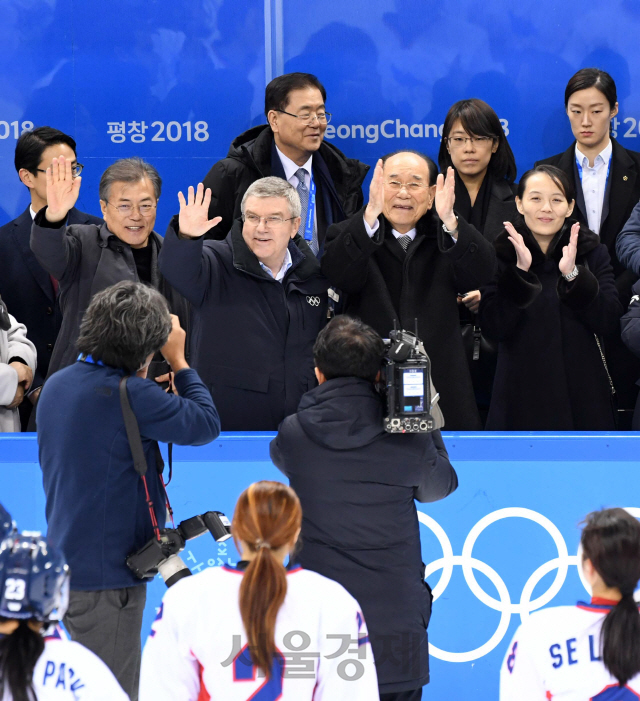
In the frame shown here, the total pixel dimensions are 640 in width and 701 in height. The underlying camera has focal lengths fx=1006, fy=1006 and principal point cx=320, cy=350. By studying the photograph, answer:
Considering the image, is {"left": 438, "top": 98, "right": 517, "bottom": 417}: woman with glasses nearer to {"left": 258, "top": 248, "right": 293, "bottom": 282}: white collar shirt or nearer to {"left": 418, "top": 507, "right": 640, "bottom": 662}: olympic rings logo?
{"left": 258, "top": 248, "right": 293, "bottom": 282}: white collar shirt

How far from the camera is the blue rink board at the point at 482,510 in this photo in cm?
393

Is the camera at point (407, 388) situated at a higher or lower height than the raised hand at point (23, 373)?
lower

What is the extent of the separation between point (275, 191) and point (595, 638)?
2.66 metres

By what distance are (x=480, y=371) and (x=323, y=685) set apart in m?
3.04

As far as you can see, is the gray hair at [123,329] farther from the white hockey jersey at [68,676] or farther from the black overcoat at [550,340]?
the black overcoat at [550,340]

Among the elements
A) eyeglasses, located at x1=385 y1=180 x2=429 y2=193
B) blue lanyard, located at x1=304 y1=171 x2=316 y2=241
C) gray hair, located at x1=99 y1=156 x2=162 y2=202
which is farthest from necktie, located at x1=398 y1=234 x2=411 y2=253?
gray hair, located at x1=99 y1=156 x2=162 y2=202

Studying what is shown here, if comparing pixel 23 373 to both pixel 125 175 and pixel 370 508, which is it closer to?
pixel 125 175

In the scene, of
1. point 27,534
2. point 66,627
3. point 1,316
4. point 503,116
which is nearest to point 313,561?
point 66,627

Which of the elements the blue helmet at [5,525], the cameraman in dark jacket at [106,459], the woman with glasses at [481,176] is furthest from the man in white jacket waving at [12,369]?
the woman with glasses at [481,176]

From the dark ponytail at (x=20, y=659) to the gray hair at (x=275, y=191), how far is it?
263 centimetres

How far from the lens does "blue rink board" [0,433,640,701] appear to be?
12.9ft

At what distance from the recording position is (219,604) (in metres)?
2.44

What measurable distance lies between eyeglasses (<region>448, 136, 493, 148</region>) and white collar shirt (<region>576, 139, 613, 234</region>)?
0.69m

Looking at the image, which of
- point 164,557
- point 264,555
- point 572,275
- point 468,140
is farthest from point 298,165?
point 264,555
